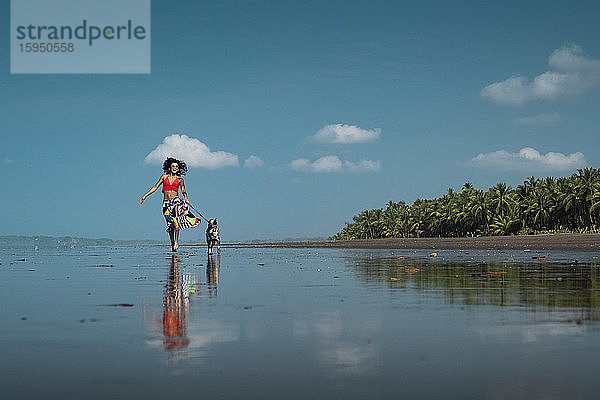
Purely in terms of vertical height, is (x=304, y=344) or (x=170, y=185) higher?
(x=170, y=185)

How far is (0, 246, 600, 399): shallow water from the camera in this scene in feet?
13.4

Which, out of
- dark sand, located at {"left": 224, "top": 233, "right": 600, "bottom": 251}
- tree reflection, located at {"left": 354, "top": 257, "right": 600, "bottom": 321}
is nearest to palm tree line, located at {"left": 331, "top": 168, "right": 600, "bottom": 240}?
dark sand, located at {"left": 224, "top": 233, "right": 600, "bottom": 251}

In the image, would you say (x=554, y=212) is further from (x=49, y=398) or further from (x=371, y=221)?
(x=49, y=398)

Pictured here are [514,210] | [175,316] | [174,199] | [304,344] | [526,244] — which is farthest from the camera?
[514,210]

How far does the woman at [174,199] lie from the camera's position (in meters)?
28.3

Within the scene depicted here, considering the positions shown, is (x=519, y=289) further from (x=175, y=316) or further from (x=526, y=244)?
(x=526, y=244)

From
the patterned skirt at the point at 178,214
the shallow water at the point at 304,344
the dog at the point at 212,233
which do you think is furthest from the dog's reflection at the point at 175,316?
the dog at the point at 212,233

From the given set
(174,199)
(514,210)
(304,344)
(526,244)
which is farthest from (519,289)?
(514,210)

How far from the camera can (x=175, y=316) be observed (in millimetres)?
7223

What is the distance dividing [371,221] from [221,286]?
170m

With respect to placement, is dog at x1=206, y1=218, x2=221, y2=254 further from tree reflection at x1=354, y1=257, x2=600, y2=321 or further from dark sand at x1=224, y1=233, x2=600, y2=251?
dark sand at x1=224, y1=233, x2=600, y2=251

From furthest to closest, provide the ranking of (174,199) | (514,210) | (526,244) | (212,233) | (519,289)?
(514,210), (526,244), (212,233), (174,199), (519,289)

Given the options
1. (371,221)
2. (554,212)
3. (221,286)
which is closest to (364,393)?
(221,286)

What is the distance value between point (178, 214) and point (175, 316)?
70.9 feet
